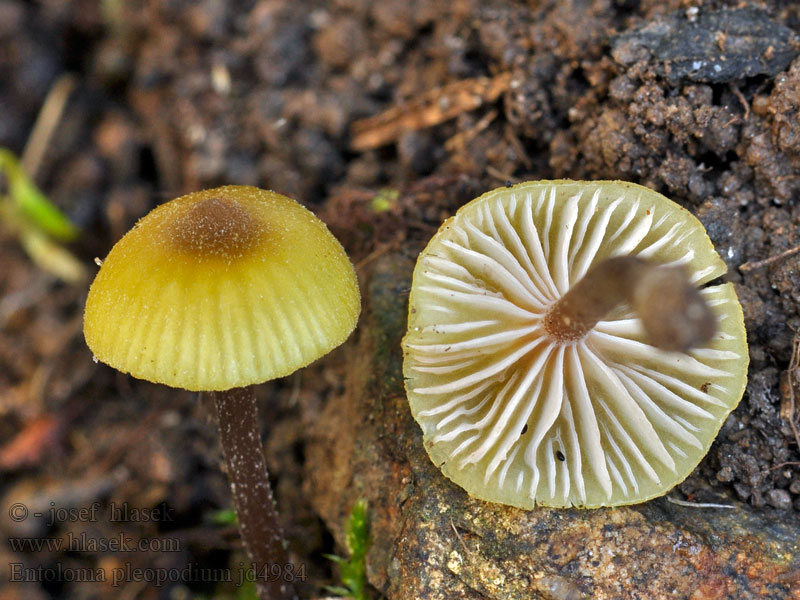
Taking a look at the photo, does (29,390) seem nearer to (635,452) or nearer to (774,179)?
(635,452)

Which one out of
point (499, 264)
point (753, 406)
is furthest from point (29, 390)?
point (753, 406)

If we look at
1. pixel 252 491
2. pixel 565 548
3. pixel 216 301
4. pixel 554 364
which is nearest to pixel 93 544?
pixel 252 491

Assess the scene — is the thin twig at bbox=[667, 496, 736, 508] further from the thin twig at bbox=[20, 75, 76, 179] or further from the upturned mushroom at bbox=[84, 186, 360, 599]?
the thin twig at bbox=[20, 75, 76, 179]

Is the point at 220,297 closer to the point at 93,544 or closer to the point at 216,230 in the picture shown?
the point at 216,230

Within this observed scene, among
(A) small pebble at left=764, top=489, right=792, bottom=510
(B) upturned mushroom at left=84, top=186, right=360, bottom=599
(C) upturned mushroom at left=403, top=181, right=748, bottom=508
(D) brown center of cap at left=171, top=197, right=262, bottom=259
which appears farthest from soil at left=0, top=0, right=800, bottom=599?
(D) brown center of cap at left=171, top=197, right=262, bottom=259

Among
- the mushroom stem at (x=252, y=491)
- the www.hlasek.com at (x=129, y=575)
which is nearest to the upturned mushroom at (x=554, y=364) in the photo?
the mushroom stem at (x=252, y=491)

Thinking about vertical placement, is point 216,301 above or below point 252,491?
above

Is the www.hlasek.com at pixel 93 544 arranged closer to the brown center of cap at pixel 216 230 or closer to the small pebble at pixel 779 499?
the brown center of cap at pixel 216 230
